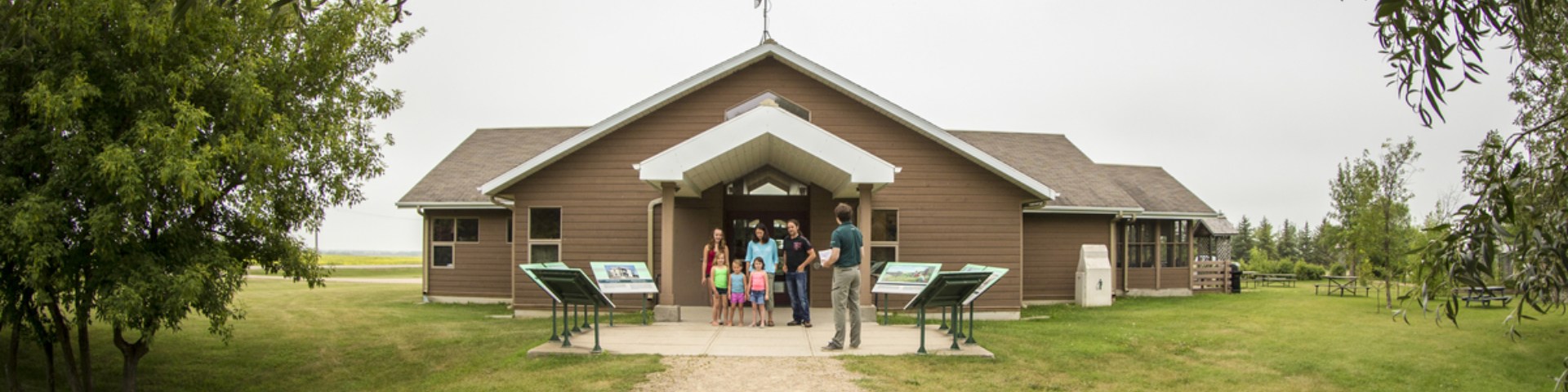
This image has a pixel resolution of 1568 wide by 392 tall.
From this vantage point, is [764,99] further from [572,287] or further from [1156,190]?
[1156,190]

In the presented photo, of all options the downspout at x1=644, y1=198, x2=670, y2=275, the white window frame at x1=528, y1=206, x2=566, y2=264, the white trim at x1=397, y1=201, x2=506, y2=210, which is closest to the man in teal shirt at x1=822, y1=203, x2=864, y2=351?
the downspout at x1=644, y1=198, x2=670, y2=275

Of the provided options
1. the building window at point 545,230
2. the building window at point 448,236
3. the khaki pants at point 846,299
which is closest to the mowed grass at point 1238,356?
the khaki pants at point 846,299

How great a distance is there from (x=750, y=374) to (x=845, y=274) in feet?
6.11

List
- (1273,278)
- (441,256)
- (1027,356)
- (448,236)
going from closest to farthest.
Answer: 1. (1027,356)
2. (448,236)
3. (441,256)
4. (1273,278)

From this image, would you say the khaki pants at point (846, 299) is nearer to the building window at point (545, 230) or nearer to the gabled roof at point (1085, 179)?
the building window at point (545, 230)

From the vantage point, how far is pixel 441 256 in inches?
859

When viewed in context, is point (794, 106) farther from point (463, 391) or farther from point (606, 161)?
point (463, 391)

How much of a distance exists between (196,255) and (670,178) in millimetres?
5507

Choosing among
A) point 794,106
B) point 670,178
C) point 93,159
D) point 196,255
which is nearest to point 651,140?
point 794,106

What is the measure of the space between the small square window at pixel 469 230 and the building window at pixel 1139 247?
45.1 ft

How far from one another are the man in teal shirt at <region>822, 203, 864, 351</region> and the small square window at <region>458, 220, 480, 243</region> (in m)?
12.0

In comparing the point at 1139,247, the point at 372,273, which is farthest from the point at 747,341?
the point at 372,273

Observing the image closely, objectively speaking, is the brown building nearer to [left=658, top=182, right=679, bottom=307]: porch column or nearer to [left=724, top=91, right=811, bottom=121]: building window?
[left=724, top=91, right=811, bottom=121]: building window

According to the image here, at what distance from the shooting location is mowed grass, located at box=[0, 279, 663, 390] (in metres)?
10.1
